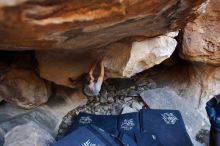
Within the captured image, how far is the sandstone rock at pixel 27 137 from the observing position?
120cm

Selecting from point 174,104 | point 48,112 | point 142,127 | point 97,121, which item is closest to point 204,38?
point 174,104

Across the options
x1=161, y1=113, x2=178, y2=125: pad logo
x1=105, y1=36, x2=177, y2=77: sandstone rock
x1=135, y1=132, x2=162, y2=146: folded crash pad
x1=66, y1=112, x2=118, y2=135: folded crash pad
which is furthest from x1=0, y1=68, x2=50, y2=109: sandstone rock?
x1=161, y1=113, x2=178, y2=125: pad logo

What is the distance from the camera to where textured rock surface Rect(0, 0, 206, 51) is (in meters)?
0.73

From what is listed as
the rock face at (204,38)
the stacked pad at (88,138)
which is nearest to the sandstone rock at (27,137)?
the stacked pad at (88,138)

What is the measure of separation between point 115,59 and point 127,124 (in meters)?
0.33

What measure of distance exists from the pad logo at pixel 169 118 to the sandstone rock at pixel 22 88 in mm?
541

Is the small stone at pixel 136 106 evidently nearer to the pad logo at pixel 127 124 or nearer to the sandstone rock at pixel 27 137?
the pad logo at pixel 127 124

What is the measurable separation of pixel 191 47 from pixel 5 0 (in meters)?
1.06

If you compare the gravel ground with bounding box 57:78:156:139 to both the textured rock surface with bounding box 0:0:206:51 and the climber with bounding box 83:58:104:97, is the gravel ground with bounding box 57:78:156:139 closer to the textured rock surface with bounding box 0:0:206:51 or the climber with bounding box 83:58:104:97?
the climber with bounding box 83:58:104:97

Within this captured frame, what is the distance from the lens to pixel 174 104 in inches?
69.2

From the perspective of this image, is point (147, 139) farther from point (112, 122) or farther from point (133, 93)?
point (133, 93)

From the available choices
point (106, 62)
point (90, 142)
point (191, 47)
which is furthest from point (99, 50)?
point (191, 47)

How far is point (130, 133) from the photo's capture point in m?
1.52

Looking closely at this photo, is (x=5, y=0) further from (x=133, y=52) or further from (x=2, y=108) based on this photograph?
(x=2, y=108)
